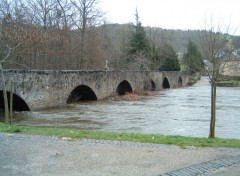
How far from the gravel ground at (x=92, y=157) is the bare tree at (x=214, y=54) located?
282 cm

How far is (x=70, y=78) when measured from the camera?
27.1 meters

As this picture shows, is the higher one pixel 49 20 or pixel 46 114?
pixel 49 20

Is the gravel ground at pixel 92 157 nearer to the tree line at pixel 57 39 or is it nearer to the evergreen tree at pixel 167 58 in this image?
the tree line at pixel 57 39

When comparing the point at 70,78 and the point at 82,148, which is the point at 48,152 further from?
the point at 70,78

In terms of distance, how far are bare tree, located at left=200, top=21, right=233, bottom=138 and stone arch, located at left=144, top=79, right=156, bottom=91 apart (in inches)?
1300

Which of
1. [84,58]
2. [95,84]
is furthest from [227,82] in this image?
[95,84]

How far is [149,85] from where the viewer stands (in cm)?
4675

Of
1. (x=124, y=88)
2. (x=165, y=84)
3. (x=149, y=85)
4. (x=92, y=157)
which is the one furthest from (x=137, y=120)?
(x=165, y=84)

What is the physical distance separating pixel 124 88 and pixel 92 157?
32926mm

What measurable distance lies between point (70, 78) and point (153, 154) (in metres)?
19.6

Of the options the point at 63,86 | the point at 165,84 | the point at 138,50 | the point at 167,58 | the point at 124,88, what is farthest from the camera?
the point at 167,58

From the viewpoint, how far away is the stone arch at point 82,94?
30.6 metres

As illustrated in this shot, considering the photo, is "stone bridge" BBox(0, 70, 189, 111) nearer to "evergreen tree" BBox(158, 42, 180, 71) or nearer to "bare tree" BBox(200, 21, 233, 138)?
"bare tree" BBox(200, 21, 233, 138)

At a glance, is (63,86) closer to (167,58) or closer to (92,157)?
(92,157)
